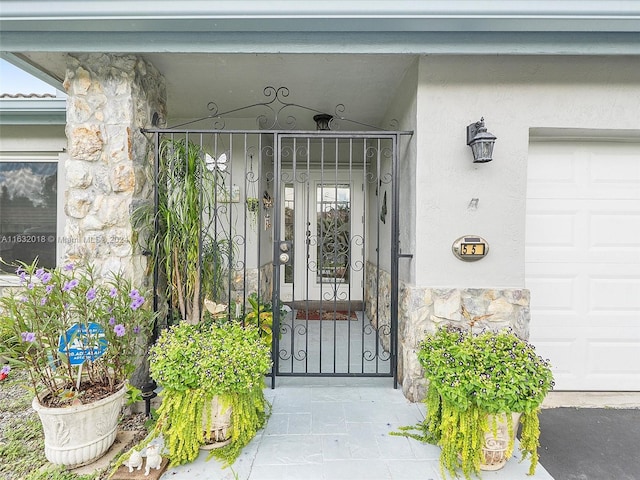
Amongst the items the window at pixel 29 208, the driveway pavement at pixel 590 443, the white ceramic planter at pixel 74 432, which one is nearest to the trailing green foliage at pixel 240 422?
the white ceramic planter at pixel 74 432

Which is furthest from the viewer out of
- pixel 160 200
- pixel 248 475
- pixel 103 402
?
pixel 160 200

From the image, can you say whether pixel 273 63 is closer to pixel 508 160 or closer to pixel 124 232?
pixel 124 232

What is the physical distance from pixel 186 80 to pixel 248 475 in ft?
10.1

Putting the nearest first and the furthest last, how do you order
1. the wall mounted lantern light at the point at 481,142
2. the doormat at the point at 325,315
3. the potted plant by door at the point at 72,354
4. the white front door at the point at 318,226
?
the potted plant by door at the point at 72,354 → the wall mounted lantern light at the point at 481,142 → the doormat at the point at 325,315 → the white front door at the point at 318,226

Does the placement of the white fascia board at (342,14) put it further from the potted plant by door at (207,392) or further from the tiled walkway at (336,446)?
A: the tiled walkway at (336,446)

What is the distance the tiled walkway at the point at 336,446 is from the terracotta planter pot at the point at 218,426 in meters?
0.08

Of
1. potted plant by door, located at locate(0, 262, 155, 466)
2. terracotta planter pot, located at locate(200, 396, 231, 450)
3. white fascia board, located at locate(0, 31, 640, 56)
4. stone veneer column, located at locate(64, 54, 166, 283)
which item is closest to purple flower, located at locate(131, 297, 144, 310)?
potted plant by door, located at locate(0, 262, 155, 466)

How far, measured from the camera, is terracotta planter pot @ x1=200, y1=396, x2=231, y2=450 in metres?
1.79

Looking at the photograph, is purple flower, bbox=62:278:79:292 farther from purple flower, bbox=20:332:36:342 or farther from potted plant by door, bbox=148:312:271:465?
potted plant by door, bbox=148:312:271:465

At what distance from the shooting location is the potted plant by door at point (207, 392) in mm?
1678

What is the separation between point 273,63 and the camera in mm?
2617

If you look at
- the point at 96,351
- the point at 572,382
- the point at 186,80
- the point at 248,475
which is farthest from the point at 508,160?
the point at 96,351

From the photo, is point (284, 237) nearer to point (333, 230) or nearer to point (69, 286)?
point (333, 230)

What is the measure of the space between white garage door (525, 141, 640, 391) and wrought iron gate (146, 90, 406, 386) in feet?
3.91
